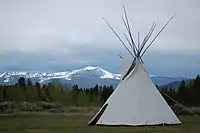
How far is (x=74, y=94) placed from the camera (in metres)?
50.8

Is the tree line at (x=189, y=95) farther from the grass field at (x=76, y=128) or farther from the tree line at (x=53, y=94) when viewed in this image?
the grass field at (x=76, y=128)

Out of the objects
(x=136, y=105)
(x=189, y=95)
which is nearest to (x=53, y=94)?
(x=189, y=95)

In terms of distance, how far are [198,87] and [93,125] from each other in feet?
75.0

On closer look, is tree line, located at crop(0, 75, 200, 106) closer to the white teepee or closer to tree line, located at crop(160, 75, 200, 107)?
tree line, located at crop(160, 75, 200, 107)

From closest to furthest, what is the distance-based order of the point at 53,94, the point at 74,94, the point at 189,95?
the point at 189,95
the point at 74,94
the point at 53,94

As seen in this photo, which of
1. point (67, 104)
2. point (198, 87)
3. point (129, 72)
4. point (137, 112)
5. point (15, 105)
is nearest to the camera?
point (137, 112)

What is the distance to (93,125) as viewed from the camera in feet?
78.2

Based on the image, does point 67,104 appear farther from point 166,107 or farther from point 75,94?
point 166,107

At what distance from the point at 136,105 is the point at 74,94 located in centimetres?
2807

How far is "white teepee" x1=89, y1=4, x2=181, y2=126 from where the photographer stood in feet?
74.9

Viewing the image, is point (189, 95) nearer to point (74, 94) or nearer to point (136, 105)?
point (74, 94)

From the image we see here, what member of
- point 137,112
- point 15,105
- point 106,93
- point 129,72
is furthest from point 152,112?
point 106,93

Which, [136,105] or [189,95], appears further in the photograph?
[189,95]

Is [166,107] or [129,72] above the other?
[129,72]
